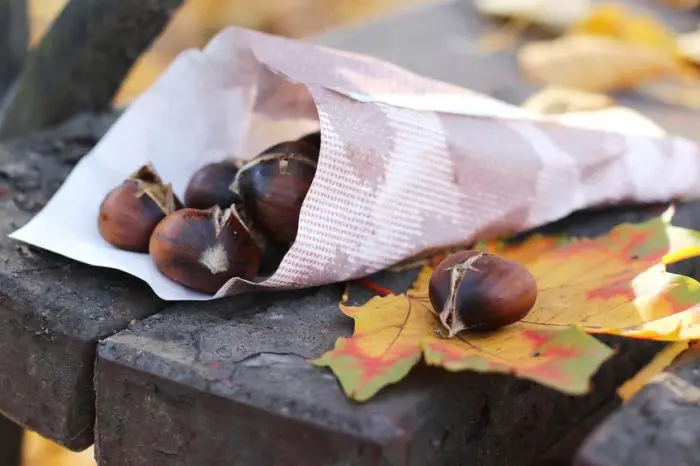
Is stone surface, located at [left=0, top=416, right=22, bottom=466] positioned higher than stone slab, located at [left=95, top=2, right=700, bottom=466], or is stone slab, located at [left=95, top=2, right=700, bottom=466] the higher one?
stone slab, located at [left=95, top=2, right=700, bottom=466]

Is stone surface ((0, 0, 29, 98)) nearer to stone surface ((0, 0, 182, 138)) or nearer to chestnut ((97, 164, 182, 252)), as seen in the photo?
stone surface ((0, 0, 182, 138))

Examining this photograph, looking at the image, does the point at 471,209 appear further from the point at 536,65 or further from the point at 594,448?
the point at 536,65

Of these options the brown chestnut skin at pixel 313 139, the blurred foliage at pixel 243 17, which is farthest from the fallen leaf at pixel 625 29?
the blurred foliage at pixel 243 17

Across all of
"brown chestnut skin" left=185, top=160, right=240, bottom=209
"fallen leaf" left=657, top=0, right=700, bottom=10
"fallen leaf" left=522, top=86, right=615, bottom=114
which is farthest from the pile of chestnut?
"fallen leaf" left=657, top=0, right=700, bottom=10

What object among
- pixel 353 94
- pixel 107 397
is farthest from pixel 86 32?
pixel 107 397

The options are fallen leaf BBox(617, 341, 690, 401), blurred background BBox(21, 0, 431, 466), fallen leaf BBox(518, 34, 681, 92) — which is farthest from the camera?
blurred background BBox(21, 0, 431, 466)

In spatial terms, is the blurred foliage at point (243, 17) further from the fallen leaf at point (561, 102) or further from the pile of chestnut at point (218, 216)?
the pile of chestnut at point (218, 216)

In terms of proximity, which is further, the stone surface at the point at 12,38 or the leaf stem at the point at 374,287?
the stone surface at the point at 12,38
